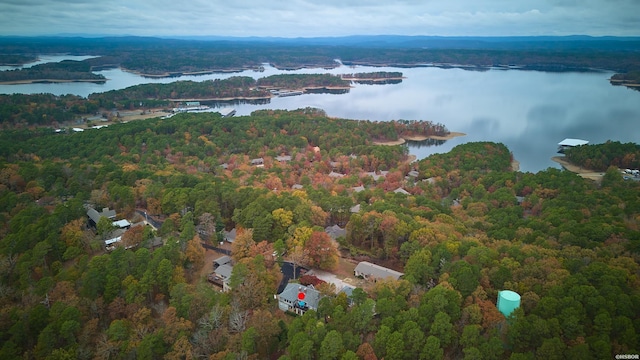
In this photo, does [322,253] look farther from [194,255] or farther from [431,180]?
[431,180]

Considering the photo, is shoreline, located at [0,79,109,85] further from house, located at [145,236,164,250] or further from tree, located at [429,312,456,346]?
tree, located at [429,312,456,346]

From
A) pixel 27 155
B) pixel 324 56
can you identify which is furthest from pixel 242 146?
pixel 324 56

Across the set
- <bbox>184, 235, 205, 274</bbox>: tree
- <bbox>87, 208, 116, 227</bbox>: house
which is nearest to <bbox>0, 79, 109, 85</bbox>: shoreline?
<bbox>87, 208, 116, 227</bbox>: house

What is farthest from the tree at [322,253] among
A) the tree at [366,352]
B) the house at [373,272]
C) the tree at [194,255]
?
the tree at [366,352]

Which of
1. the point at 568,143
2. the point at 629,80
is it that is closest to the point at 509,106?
the point at 568,143

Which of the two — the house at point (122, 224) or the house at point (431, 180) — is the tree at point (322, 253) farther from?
the house at point (431, 180)
